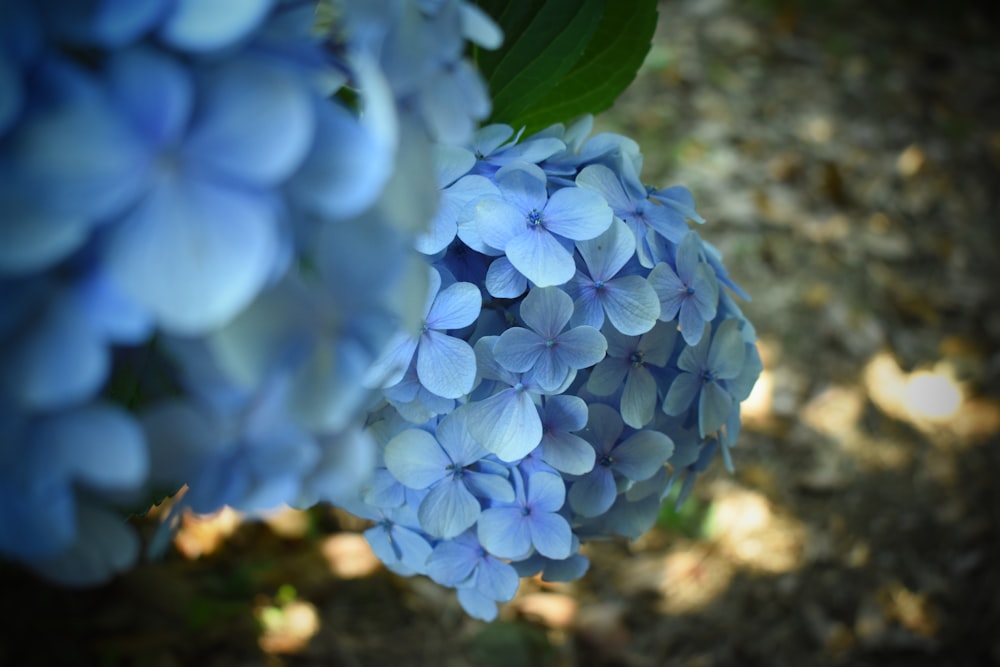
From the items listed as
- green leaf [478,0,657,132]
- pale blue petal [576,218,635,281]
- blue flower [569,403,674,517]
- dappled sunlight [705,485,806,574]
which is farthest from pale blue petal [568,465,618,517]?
dappled sunlight [705,485,806,574]

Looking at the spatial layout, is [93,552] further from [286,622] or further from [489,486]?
[286,622]

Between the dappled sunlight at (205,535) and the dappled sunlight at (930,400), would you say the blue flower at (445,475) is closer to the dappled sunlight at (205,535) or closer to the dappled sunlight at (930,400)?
the dappled sunlight at (205,535)

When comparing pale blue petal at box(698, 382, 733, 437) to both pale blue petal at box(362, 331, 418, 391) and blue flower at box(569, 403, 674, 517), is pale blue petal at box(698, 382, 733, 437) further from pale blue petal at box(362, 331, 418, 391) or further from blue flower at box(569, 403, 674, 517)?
pale blue petal at box(362, 331, 418, 391)

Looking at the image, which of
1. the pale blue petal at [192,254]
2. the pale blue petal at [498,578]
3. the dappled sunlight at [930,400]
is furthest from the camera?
the dappled sunlight at [930,400]

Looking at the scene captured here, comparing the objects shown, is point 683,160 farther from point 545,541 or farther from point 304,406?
point 304,406

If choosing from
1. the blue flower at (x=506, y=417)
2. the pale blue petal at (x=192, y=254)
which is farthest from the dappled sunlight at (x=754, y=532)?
the pale blue petal at (x=192, y=254)

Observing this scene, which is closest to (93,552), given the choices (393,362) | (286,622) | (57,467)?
(57,467)

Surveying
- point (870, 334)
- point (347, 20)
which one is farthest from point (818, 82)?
point (347, 20)
